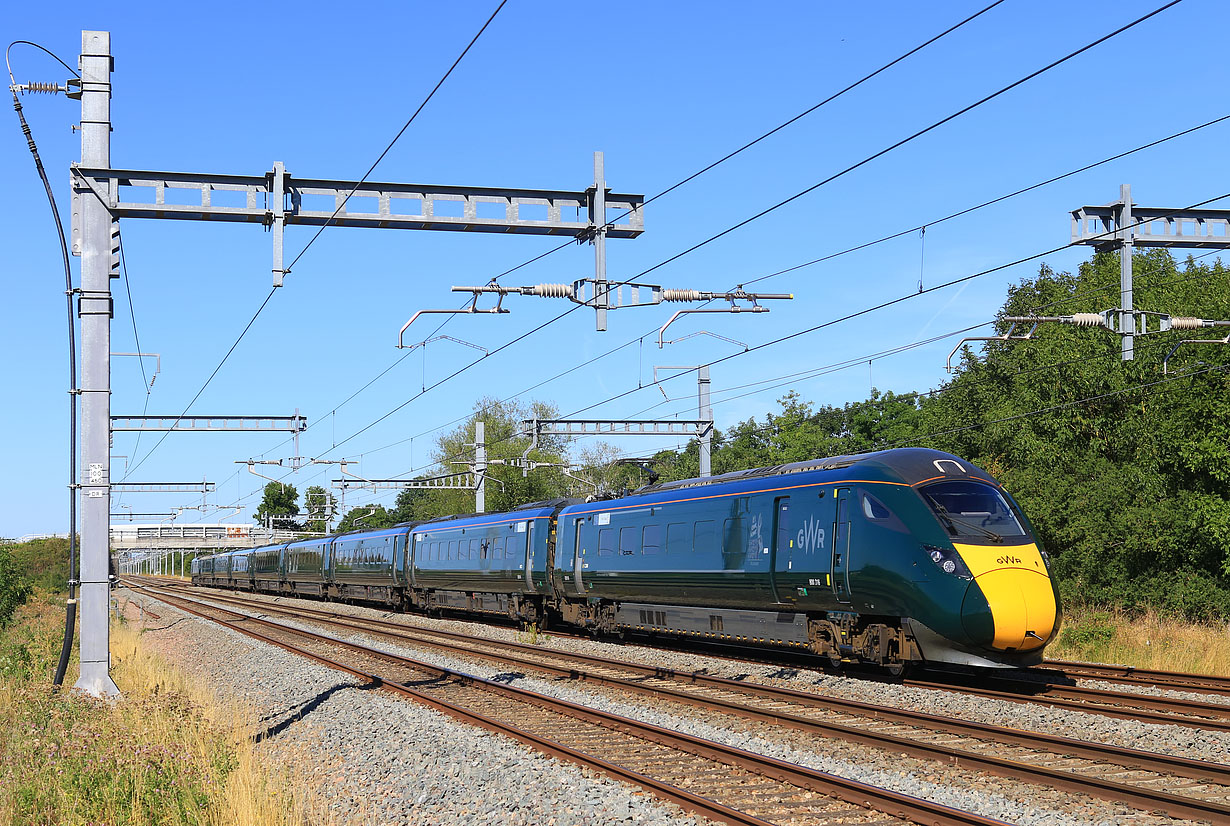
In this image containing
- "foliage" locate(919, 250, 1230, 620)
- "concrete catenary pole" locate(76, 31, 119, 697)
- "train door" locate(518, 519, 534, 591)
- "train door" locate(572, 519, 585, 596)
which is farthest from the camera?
"train door" locate(518, 519, 534, 591)

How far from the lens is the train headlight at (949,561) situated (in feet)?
48.1

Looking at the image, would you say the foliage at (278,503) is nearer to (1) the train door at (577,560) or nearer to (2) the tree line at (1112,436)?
(2) the tree line at (1112,436)

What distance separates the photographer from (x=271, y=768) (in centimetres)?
1131

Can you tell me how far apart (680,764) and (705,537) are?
954 centimetres

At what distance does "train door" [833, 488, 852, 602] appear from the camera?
53.0ft

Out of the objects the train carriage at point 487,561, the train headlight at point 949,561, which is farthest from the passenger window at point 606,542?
the train headlight at point 949,561

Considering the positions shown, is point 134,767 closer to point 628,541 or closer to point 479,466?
point 628,541

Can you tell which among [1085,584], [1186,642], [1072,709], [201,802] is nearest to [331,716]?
[201,802]

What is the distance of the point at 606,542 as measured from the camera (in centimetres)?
2445

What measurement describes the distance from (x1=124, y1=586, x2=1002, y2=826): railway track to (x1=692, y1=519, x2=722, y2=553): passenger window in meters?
4.72

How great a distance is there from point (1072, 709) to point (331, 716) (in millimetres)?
9526

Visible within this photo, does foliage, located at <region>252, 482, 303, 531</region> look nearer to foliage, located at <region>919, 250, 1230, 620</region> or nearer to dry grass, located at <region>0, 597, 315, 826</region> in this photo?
foliage, located at <region>919, 250, 1230, 620</region>

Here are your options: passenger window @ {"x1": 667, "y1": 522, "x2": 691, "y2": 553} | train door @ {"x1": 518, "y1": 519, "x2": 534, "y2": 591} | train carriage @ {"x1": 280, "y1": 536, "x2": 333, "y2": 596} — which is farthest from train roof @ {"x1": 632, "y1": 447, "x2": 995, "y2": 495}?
train carriage @ {"x1": 280, "y1": 536, "x2": 333, "y2": 596}

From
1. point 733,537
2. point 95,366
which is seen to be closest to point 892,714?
point 733,537
